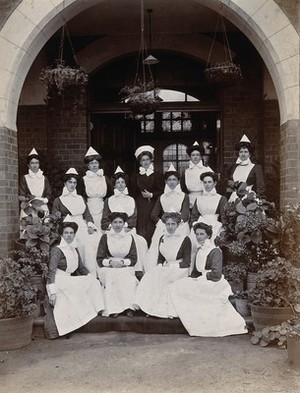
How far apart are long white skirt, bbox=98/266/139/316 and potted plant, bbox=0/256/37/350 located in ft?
2.98

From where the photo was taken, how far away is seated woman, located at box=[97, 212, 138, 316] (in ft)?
20.7

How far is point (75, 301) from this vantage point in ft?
20.2

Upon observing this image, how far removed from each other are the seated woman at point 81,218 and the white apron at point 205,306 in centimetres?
131

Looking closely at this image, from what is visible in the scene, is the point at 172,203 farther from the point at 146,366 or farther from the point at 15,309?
the point at 146,366

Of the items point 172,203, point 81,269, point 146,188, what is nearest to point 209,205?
point 172,203

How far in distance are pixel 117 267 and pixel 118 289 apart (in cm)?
28

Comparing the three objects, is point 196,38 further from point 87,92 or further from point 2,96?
point 2,96

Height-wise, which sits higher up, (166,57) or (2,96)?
(166,57)

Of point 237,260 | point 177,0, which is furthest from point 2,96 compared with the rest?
point 237,260

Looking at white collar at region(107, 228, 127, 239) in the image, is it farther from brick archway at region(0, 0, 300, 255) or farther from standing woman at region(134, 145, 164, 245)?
brick archway at region(0, 0, 300, 255)

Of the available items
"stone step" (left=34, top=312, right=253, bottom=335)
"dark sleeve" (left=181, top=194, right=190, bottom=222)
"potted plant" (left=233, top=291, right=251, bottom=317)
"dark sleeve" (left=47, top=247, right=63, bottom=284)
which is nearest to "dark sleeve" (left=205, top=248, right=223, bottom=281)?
"potted plant" (left=233, top=291, right=251, bottom=317)

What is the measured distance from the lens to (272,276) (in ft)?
18.8

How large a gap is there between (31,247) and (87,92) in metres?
4.26

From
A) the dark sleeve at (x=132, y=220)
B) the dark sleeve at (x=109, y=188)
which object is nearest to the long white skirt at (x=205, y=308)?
the dark sleeve at (x=132, y=220)
